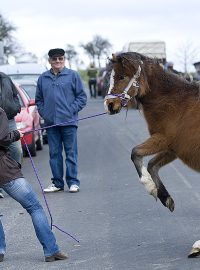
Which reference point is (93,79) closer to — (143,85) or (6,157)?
(143,85)

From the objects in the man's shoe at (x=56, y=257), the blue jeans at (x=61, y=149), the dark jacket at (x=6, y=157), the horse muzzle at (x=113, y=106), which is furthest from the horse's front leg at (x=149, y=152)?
the blue jeans at (x=61, y=149)

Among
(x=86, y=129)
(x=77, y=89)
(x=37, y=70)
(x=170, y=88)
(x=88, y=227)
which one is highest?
(x=170, y=88)

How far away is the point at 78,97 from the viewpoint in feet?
37.0

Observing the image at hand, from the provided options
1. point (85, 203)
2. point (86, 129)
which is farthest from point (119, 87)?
point (86, 129)

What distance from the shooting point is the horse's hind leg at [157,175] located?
24.8ft

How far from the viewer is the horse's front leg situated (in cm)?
730

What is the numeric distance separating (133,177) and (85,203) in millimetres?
2601

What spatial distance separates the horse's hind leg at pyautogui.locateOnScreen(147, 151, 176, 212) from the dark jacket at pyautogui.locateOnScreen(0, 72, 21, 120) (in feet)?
11.3

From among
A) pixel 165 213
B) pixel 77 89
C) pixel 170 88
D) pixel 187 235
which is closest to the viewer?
pixel 170 88

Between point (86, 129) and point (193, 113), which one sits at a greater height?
point (193, 113)

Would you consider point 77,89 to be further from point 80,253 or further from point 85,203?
point 80,253

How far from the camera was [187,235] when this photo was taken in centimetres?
807

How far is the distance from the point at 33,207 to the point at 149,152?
1.28 meters

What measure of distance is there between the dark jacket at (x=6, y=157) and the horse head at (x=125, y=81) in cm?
108
